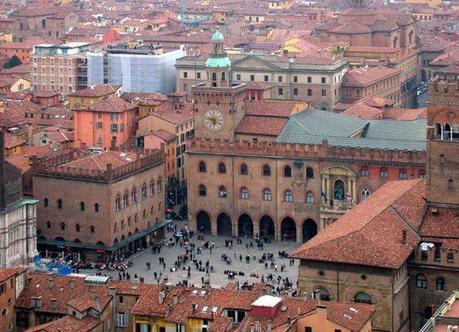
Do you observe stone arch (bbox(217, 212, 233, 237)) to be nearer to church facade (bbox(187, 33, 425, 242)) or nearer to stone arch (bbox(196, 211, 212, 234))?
church facade (bbox(187, 33, 425, 242))

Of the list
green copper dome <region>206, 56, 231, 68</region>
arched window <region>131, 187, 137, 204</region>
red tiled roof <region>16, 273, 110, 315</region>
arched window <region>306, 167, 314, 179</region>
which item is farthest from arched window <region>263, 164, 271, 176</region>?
red tiled roof <region>16, 273, 110, 315</region>

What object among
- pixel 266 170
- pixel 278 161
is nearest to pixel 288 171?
pixel 278 161

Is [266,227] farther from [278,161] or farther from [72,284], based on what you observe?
[72,284]

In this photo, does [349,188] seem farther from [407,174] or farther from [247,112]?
[247,112]

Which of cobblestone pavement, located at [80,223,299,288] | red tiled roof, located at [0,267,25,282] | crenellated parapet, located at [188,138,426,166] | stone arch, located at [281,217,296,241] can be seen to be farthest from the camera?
stone arch, located at [281,217,296,241]

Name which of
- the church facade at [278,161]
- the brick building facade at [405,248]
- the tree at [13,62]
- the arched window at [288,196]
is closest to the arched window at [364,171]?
the church facade at [278,161]

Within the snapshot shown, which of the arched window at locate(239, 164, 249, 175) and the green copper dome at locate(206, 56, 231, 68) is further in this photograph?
the green copper dome at locate(206, 56, 231, 68)

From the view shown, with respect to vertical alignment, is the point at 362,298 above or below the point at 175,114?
below
